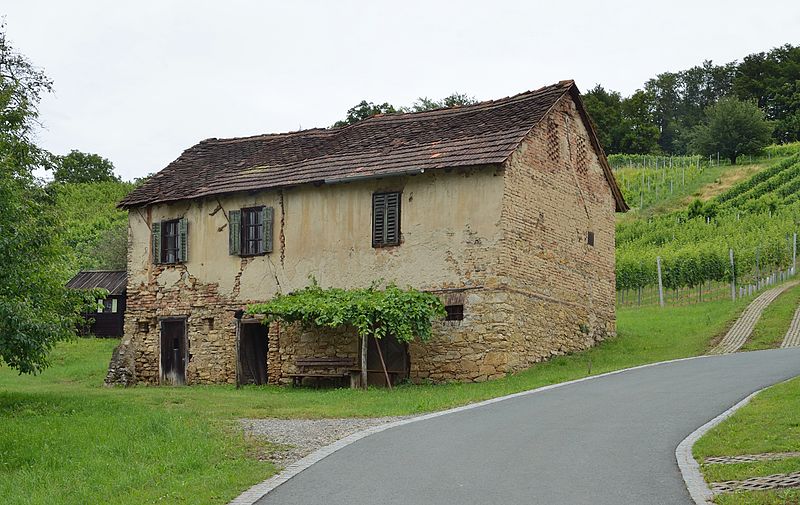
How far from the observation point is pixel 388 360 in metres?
27.2

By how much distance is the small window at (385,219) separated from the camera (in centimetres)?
2730

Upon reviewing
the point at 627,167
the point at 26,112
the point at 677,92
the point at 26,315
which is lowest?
the point at 26,315

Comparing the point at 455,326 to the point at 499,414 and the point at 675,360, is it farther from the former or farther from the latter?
the point at 499,414

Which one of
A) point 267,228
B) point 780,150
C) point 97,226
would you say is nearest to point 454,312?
point 267,228

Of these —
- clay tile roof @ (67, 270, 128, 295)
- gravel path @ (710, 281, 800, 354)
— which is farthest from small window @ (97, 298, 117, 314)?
gravel path @ (710, 281, 800, 354)

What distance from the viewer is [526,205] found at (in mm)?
26906

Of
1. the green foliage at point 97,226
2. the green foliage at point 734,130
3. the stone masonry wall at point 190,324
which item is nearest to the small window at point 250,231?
the stone masonry wall at point 190,324

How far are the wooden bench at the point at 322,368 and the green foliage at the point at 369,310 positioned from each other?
99 cm

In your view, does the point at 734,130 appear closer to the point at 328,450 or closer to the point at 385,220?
the point at 385,220

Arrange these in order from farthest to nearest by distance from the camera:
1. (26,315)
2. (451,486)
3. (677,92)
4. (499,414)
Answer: (677,92)
(26,315)
(499,414)
(451,486)

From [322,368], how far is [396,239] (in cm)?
405

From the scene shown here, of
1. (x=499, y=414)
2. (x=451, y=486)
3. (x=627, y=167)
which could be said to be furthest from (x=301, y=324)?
(x=627, y=167)

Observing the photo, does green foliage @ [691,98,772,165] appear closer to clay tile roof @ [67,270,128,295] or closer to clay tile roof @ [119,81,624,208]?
clay tile roof @ [67,270,128,295]

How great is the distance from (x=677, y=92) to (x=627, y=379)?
91359 millimetres
